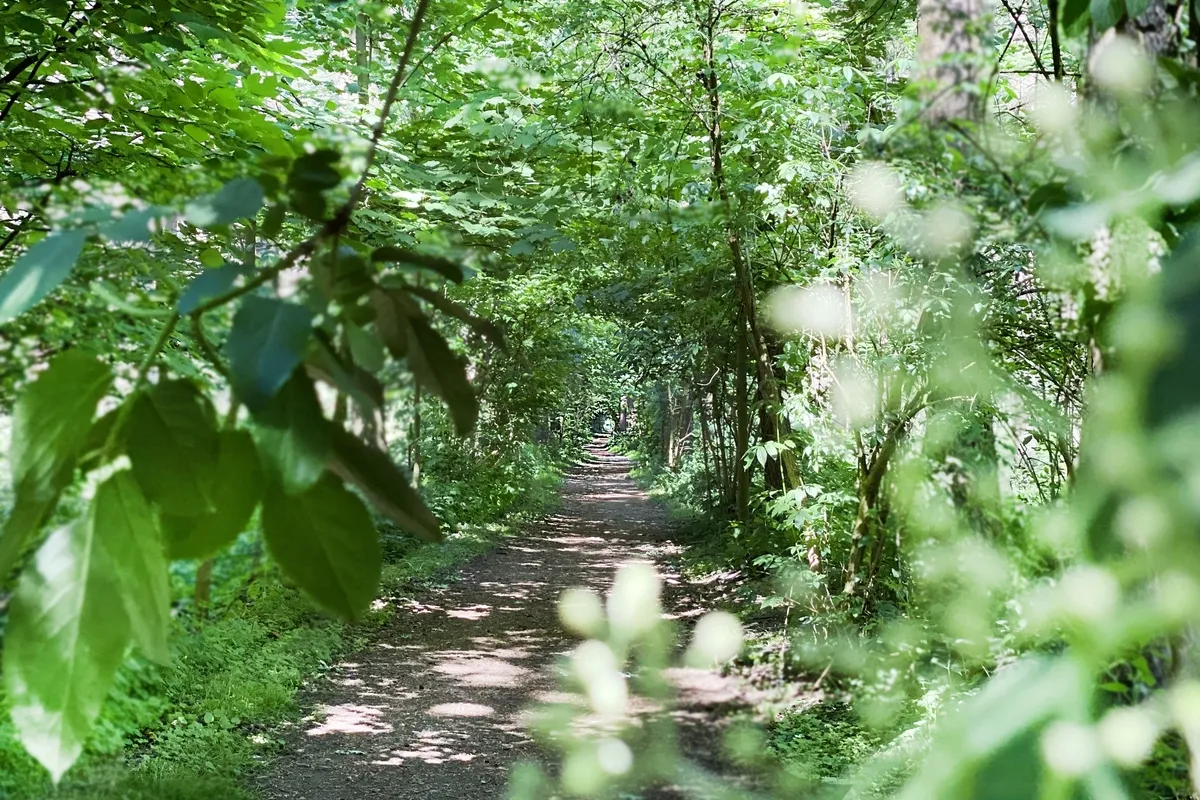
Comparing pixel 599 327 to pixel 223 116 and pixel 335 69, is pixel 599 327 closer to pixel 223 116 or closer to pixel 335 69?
pixel 335 69

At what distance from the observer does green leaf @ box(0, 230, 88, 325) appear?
29cm

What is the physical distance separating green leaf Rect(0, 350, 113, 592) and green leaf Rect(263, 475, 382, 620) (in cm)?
6

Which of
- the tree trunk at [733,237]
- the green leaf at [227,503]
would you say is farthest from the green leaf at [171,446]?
the tree trunk at [733,237]

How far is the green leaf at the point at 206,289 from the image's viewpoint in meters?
0.26

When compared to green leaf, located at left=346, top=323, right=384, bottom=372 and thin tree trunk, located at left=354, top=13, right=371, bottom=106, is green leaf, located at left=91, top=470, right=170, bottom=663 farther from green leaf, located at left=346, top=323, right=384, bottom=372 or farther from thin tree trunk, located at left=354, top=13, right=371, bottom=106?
thin tree trunk, located at left=354, top=13, right=371, bottom=106

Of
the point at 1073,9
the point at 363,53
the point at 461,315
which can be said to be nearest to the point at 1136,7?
the point at 1073,9

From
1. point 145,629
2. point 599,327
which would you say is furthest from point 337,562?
point 599,327

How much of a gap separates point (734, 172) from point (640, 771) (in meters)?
1.89

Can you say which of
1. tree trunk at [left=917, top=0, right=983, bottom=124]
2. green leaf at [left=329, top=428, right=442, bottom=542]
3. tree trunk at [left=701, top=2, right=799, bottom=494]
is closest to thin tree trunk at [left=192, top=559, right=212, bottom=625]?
green leaf at [left=329, top=428, right=442, bottom=542]

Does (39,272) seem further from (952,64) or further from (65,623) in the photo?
(952,64)

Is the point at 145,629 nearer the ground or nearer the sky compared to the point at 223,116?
nearer the ground

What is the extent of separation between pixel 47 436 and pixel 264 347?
3.6 inches

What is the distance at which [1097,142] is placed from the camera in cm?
34

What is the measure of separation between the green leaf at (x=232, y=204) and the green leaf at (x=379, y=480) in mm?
83
